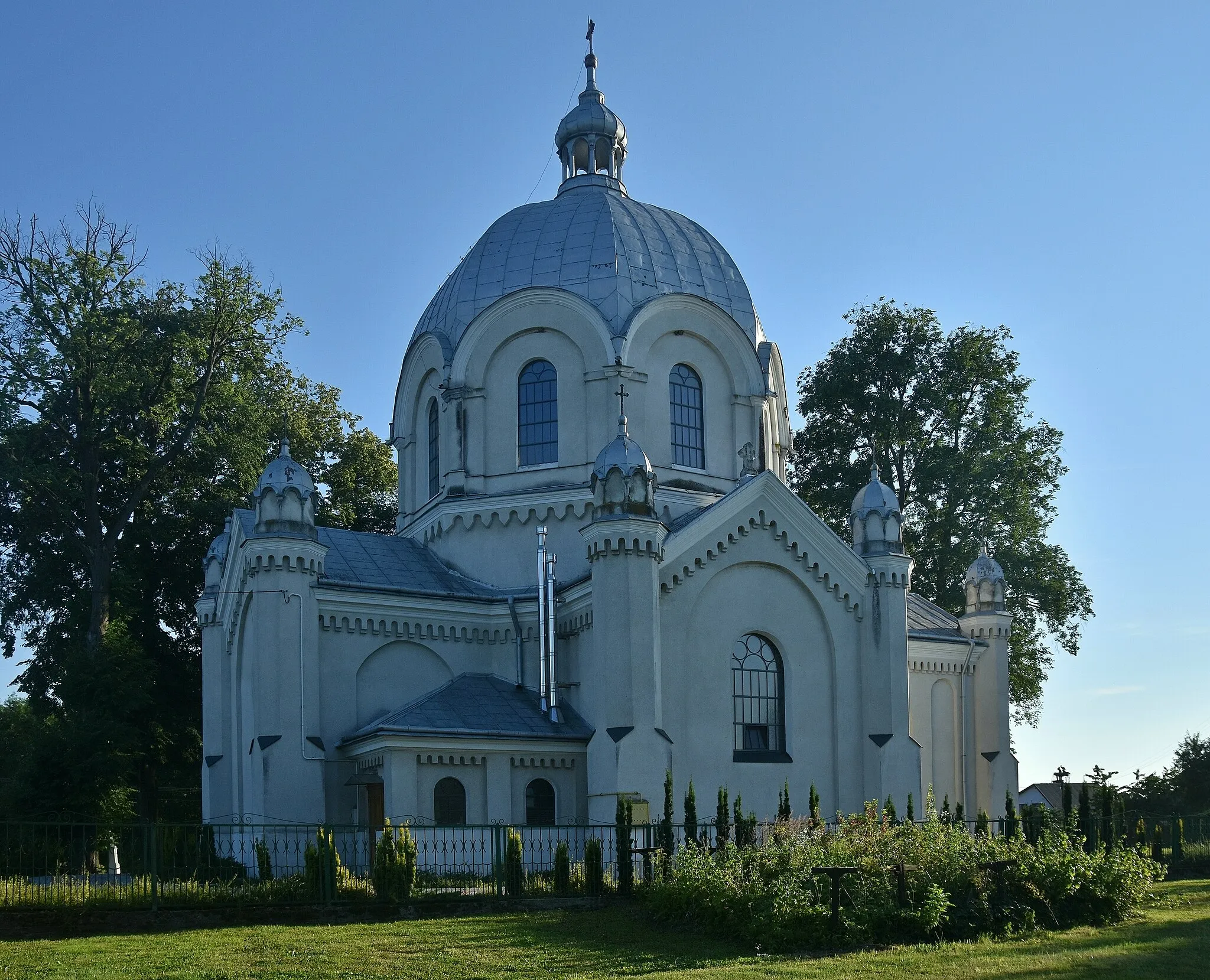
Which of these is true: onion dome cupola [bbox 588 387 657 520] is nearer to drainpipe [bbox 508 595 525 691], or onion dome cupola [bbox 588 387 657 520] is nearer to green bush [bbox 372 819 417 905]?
drainpipe [bbox 508 595 525 691]

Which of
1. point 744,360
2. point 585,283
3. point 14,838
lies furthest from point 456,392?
point 14,838

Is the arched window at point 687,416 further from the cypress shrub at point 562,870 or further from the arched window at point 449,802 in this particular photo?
the cypress shrub at point 562,870

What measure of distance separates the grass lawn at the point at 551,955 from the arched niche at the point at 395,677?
33.5 ft

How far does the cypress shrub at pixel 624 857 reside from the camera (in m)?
20.2

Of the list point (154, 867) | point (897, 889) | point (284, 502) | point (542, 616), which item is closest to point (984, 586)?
point (542, 616)

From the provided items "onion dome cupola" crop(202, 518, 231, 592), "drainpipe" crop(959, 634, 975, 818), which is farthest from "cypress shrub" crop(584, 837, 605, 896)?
"drainpipe" crop(959, 634, 975, 818)

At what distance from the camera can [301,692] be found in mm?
26250

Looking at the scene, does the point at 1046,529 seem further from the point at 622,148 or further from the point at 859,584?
the point at 622,148

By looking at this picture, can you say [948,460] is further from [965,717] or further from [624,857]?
[624,857]

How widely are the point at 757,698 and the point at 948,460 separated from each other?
14412mm

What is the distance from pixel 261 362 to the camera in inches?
1515

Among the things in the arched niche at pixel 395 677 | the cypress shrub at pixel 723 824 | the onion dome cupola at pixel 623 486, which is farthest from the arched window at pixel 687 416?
the cypress shrub at pixel 723 824

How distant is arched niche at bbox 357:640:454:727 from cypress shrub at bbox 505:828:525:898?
26.2 ft

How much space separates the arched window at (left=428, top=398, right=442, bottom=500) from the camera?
107ft
